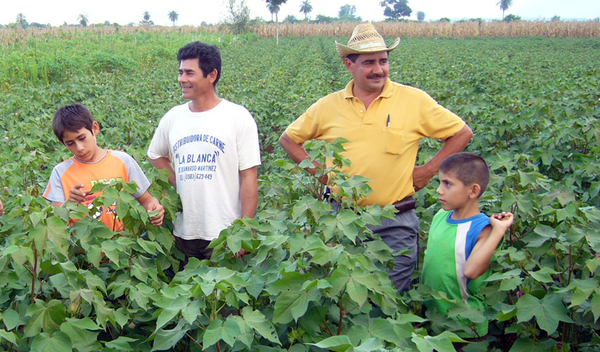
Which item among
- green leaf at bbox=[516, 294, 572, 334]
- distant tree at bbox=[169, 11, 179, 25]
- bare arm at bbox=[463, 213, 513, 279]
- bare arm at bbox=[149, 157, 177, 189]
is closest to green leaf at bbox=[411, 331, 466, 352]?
green leaf at bbox=[516, 294, 572, 334]

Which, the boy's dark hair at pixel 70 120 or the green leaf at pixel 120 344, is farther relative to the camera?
the boy's dark hair at pixel 70 120

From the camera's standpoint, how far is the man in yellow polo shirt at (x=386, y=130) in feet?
9.69

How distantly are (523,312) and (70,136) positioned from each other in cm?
222

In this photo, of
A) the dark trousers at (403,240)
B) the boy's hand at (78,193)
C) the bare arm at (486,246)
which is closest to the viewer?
the bare arm at (486,246)

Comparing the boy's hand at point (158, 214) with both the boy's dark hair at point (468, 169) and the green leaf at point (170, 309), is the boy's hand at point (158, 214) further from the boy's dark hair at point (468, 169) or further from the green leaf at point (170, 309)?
the boy's dark hair at point (468, 169)

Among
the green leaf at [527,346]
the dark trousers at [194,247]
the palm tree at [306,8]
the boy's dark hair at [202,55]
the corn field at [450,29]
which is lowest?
the green leaf at [527,346]

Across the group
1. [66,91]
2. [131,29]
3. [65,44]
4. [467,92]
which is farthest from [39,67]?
[131,29]

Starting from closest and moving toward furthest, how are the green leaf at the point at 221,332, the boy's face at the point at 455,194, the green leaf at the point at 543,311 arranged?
the green leaf at the point at 221,332, the green leaf at the point at 543,311, the boy's face at the point at 455,194

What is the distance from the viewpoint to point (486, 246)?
234cm

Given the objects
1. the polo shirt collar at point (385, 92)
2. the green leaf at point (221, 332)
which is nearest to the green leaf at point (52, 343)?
the green leaf at point (221, 332)

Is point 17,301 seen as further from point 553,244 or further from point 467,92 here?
point 467,92

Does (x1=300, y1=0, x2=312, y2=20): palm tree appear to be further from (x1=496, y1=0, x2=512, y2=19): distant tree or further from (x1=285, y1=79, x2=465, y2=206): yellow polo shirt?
(x1=285, y1=79, x2=465, y2=206): yellow polo shirt

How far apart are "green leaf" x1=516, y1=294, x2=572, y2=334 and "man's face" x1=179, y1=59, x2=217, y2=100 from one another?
73.2 inches

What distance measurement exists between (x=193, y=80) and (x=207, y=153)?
39 centimetres
